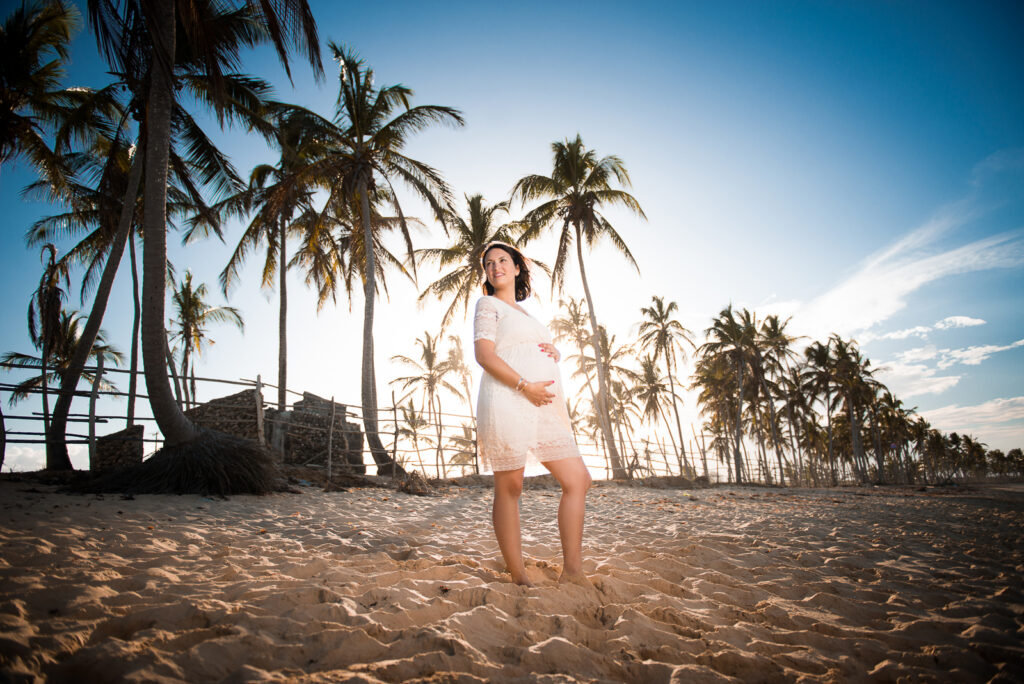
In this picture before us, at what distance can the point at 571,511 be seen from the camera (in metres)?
2.11

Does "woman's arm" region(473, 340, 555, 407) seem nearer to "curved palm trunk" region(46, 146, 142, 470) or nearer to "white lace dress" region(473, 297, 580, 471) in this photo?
"white lace dress" region(473, 297, 580, 471)

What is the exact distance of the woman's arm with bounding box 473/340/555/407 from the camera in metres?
2.07

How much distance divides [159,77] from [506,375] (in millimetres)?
7341

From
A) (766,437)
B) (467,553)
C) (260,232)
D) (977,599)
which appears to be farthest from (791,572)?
(766,437)

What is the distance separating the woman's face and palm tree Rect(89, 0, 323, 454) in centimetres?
516

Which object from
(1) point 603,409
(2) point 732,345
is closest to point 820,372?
(2) point 732,345

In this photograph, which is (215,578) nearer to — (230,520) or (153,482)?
(230,520)

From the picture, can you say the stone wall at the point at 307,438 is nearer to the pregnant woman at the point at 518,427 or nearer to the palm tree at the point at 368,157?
the palm tree at the point at 368,157

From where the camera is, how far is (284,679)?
1.17 m

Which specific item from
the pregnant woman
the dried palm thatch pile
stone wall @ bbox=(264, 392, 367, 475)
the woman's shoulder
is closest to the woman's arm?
the pregnant woman

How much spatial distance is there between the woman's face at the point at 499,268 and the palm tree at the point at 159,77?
5.16 m

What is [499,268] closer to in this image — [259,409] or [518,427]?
[518,427]

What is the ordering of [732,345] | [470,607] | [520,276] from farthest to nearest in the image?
[732,345]
[520,276]
[470,607]

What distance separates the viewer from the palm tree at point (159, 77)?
5.40m
